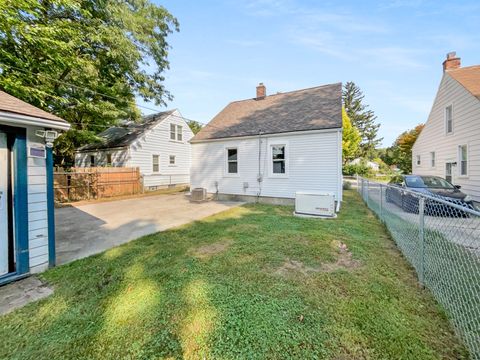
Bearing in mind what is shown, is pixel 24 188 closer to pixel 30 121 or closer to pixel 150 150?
pixel 30 121

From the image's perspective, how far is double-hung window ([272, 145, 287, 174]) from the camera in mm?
9656

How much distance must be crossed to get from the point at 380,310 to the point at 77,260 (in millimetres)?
4882

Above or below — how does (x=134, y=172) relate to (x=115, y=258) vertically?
above

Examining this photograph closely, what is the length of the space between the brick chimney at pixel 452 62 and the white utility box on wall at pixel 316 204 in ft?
38.2

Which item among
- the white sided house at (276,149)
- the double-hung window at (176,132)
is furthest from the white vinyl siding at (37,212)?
the double-hung window at (176,132)

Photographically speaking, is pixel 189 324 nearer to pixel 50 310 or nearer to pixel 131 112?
pixel 50 310

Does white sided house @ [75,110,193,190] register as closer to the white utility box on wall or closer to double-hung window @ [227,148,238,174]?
double-hung window @ [227,148,238,174]

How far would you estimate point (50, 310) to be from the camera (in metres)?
2.66

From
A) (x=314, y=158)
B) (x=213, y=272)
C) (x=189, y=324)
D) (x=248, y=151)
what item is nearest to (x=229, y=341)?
(x=189, y=324)

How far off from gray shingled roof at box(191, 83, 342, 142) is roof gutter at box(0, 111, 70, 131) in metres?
7.51

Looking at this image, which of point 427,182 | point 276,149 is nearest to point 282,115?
point 276,149

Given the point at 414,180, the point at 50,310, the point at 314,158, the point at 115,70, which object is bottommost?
the point at 50,310

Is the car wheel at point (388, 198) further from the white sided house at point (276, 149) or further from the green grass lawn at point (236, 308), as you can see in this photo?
the green grass lawn at point (236, 308)

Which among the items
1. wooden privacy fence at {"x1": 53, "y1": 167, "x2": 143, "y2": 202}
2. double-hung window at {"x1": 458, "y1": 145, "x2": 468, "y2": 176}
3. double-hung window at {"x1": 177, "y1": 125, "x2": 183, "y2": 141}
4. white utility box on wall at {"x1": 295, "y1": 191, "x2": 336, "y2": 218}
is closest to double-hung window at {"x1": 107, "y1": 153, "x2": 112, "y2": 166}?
wooden privacy fence at {"x1": 53, "y1": 167, "x2": 143, "y2": 202}
